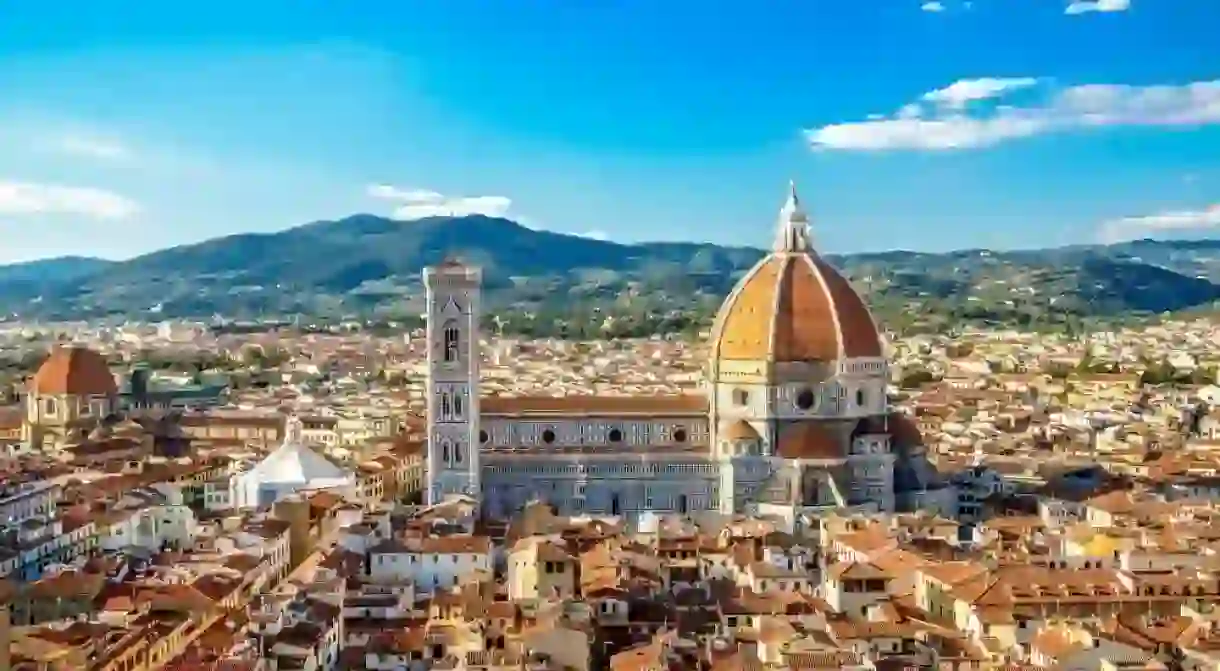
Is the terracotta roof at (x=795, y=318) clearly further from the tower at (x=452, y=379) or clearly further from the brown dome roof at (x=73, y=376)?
the brown dome roof at (x=73, y=376)

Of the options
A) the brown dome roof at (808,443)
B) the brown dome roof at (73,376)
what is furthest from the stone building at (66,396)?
the brown dome roof at (808,443)

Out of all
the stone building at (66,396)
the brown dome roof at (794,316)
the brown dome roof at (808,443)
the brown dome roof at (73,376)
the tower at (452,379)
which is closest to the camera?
the brown dome roof at (808,443)

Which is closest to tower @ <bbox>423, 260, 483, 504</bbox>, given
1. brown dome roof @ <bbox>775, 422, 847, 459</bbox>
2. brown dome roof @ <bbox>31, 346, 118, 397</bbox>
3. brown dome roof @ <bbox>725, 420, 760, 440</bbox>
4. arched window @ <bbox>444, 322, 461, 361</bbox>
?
arched window @ <bbox>444, 322, 461, 361</bbox>

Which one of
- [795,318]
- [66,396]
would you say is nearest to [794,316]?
[795,318]

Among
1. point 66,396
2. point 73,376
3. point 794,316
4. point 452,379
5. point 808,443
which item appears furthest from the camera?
point 73,376

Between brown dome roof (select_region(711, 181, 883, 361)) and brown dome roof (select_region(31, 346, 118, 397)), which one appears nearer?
brown dome roof (select_region(711, 181, 883, 361))

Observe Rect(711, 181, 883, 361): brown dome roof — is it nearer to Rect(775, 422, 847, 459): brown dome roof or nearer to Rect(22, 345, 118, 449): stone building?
Rect(775, 422, 847, 459): brown dome roof

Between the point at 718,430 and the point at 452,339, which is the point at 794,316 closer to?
the point at 718,430
